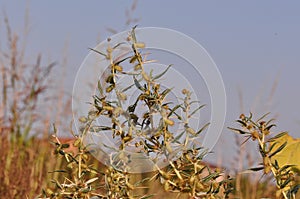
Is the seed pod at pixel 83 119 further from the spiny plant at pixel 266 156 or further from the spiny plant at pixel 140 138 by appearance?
the spiny plant at pixel 266 156

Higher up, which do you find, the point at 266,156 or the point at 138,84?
the point at 138,84

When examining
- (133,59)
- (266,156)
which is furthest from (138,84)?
(266,156)

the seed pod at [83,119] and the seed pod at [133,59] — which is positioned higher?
the seed pod at [133,59]

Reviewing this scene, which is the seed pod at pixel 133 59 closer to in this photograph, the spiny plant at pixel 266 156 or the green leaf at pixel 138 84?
the green leaf at pixel 138 84

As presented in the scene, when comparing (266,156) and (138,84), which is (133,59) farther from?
(266,156)

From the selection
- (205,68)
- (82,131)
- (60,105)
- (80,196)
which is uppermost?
(60,105)

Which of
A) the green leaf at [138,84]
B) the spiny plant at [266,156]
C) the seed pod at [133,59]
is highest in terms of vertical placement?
the seed pod at [133,59]

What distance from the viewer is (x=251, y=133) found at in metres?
0.90

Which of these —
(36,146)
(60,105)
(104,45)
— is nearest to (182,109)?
(104,45)

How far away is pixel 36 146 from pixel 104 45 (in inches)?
135

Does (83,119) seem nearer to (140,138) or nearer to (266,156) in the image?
(140,138)

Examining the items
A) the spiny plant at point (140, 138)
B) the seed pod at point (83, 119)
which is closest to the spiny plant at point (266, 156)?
the spiny plant at point (140, 138)


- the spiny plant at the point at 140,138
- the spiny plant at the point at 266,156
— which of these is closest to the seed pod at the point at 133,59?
the spiny plant at the point at 140,138

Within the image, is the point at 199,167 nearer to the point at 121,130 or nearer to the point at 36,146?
the point at 121,130
